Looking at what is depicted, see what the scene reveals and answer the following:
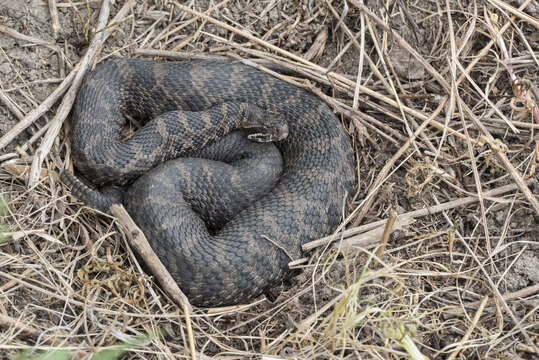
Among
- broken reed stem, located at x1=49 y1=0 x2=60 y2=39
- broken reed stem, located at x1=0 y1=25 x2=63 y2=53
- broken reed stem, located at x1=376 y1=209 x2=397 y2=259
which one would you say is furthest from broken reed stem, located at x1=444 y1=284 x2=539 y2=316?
broken reed stem, located at x1=49 y1=0 x2=60 y2=39

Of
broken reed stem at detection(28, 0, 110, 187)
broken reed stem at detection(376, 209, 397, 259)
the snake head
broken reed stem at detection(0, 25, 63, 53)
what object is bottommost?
broken reed stem at detection(376, 209, 397, 259)

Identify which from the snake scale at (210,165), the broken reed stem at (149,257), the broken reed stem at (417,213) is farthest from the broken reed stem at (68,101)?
the broken reed stem at (417,213)

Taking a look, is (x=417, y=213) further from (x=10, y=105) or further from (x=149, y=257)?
(x=10, y=105)

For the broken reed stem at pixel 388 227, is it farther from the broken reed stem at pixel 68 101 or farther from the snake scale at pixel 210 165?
the broken reed stem at pixel 68 101

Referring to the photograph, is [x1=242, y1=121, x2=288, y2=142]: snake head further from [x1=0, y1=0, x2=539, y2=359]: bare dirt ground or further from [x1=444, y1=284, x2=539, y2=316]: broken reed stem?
[x1=444, y1=284, x2=539, y2=316]: broken reed stem

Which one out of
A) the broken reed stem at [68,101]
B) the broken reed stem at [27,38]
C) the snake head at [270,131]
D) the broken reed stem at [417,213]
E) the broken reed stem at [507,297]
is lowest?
the broken reed stem at [507,297]
